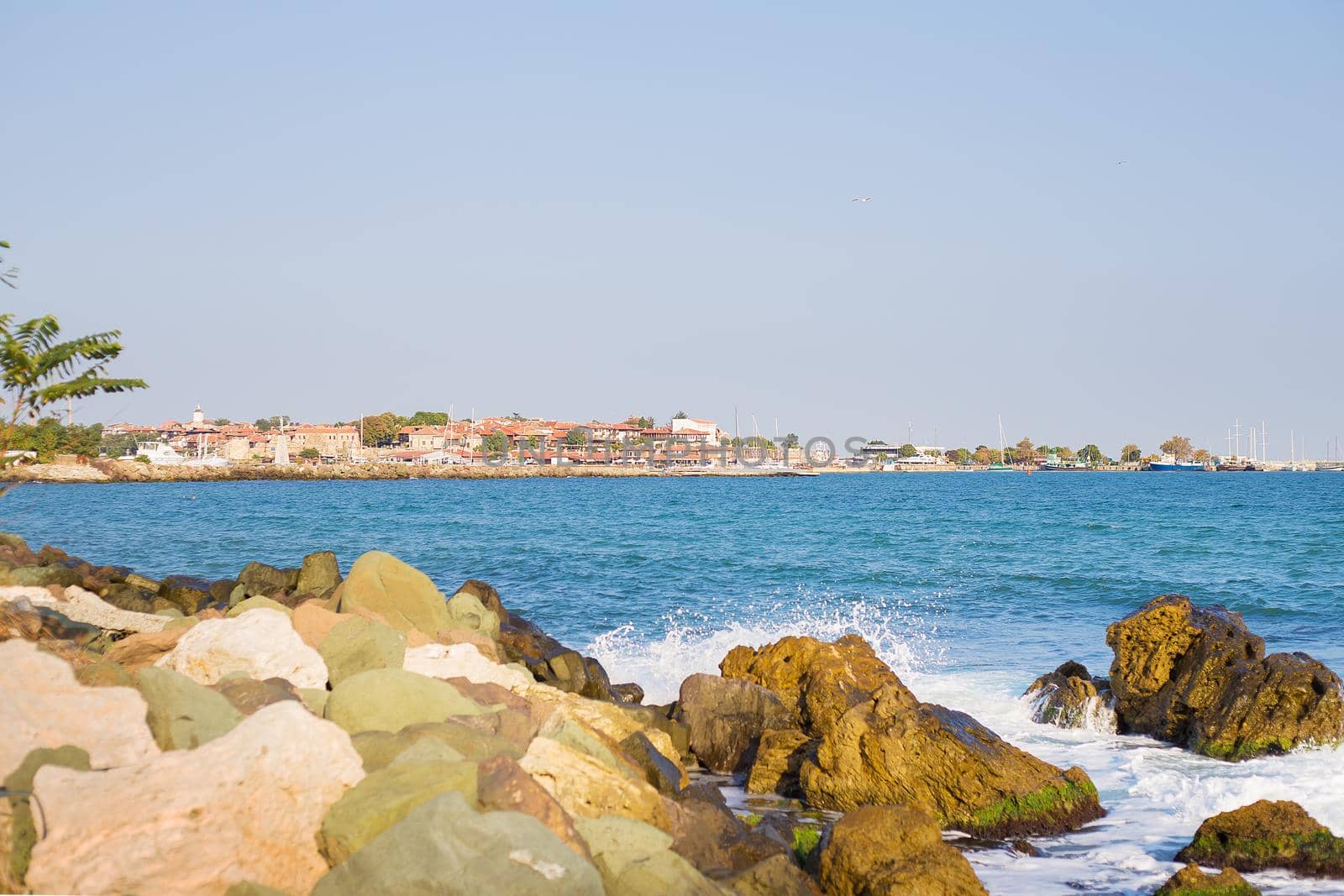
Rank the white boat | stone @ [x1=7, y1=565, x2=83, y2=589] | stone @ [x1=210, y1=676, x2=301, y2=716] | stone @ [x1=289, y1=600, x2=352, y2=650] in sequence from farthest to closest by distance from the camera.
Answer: the white boat
stone @ [x1=7, y1=565, x2=83, y2=589]
stone @ [x1=289, y1=600, x2=352, y2=650]
stone @ [x1=210, y1=676, x2=301, y2=716]

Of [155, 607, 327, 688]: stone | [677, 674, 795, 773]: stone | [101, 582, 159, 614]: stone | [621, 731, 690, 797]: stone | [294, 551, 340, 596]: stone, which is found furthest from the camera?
[294, 551, 340, 596]: stone

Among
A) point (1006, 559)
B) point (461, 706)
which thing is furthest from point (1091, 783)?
point (1006, 559)

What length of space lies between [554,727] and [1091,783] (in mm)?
4783

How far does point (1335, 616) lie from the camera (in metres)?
20.8

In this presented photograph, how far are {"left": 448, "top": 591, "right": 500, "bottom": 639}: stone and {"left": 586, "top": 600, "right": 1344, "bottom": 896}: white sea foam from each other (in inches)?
102

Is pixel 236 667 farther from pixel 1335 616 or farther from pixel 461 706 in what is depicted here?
pixel 1335 616

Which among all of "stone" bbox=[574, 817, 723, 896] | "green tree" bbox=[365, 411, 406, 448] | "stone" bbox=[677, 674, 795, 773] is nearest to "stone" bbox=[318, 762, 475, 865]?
"stone" bbox=[574, 817, 723, 896]

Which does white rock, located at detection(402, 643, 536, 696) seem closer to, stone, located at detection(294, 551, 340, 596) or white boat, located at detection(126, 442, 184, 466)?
stone, located at detection(294, 551, 340, 596)

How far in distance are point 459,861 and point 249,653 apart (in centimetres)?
413

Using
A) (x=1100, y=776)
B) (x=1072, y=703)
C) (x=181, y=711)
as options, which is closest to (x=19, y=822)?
(x=181, y=711)

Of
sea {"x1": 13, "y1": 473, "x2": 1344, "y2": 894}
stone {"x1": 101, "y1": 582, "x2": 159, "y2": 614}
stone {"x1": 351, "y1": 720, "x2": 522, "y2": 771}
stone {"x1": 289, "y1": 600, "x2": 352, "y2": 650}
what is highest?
stone {"x1": 289, "y1": 600, "x2": 352, "y2": 650}

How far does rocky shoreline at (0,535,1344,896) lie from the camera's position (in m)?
5.43

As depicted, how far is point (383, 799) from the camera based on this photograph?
232 inches

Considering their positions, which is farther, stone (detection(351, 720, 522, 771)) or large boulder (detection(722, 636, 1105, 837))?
large boulder (detection(722, 636, 1105, 837))
